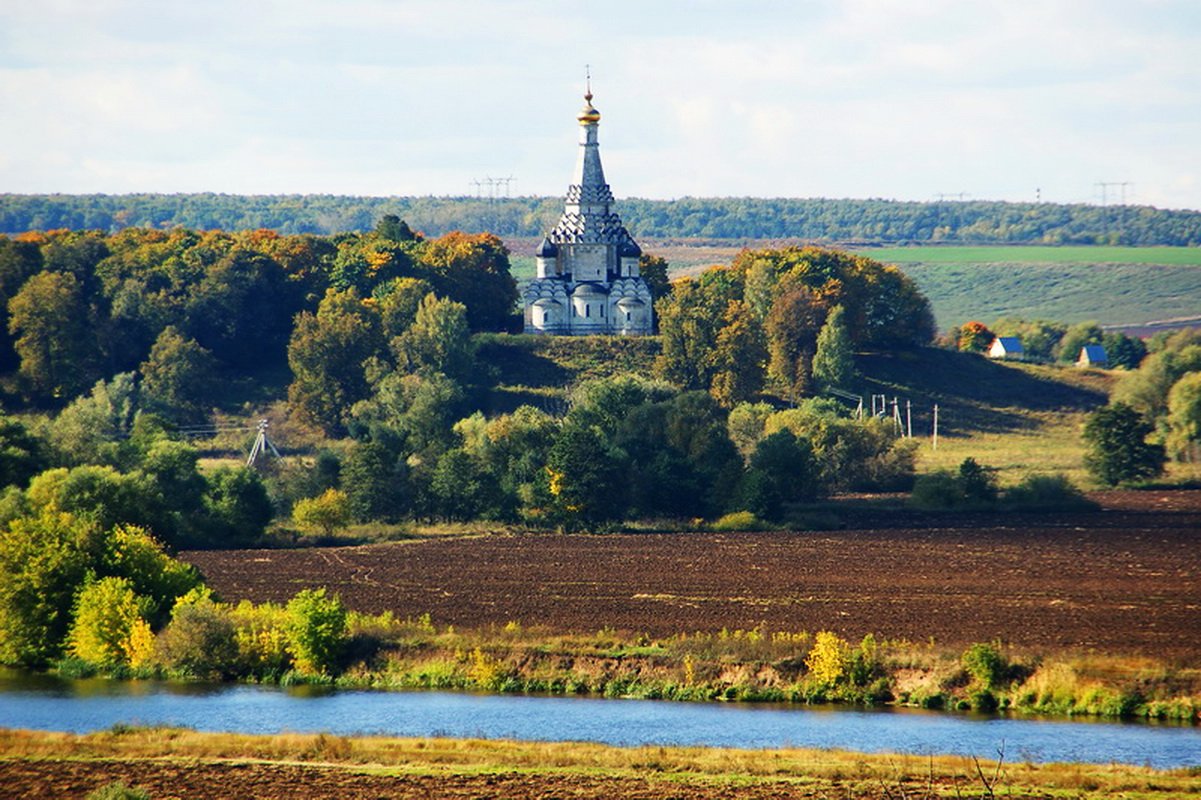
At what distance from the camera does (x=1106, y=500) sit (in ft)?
272

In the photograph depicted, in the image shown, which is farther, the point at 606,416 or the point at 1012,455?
the point at 1012,455

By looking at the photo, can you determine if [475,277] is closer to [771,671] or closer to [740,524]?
[740,524]

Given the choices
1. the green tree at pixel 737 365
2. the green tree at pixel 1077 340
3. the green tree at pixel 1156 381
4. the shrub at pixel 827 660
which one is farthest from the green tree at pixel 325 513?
the green tree at pixel 1077 340

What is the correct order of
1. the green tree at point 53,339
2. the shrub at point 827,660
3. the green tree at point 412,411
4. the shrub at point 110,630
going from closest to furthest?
the shrub at point 827,660, the shrub at point 110,630, the green tree at point 412,411, the green tree at point 53,339

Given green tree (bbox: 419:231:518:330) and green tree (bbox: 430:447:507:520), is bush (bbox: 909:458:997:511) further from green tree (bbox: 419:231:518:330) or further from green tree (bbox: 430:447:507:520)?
green tree (bbox: 419:231:518:330)

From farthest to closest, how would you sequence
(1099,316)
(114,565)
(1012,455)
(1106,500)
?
(1099,316)
(1012,455)
(1106,500)
(114,565)

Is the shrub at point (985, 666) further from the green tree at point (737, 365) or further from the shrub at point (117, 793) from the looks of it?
the green tree at point (737, 365)

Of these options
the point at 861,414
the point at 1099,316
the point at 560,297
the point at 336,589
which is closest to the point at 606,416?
the point at 861,414

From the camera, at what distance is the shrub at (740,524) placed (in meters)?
77.7

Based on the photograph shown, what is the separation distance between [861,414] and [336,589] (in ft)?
134

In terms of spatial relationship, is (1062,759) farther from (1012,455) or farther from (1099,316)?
(1099,316)

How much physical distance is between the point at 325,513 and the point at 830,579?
23.1m

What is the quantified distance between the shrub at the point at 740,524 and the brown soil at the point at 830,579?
5.60 feet

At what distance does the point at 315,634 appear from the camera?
5159cm
